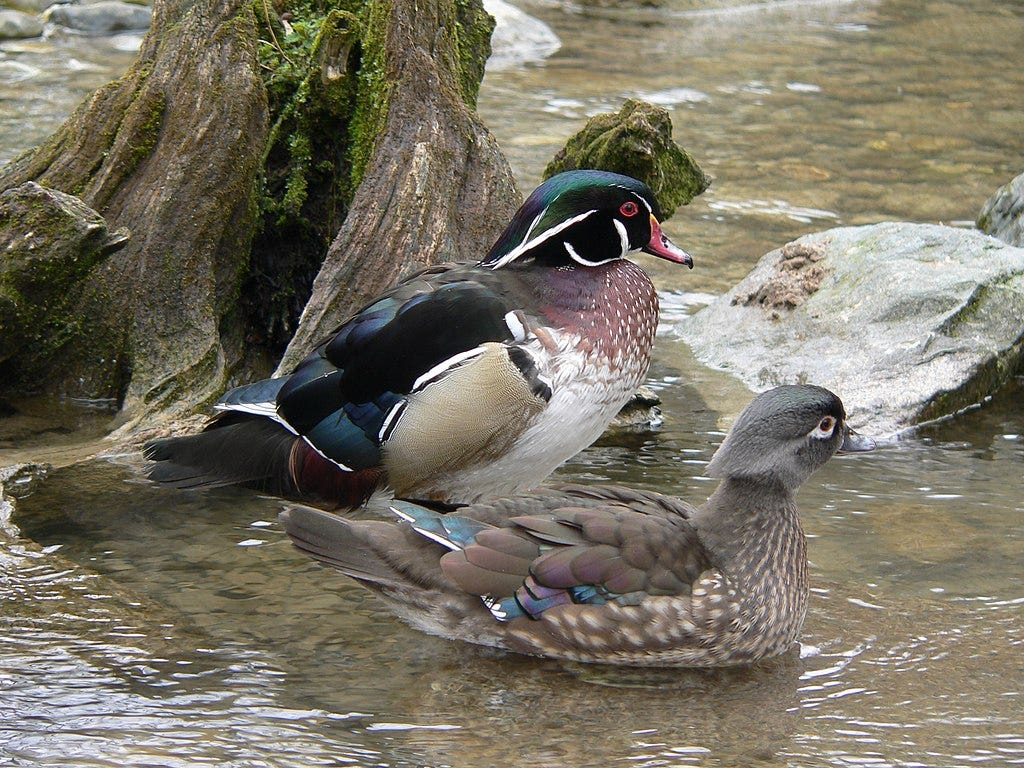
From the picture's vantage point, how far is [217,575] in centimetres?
443

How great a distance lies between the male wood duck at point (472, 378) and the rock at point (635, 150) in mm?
1129

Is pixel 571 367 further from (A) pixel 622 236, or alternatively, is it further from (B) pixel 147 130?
(B) pixel 147 130

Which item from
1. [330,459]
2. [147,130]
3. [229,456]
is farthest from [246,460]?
[147,130]

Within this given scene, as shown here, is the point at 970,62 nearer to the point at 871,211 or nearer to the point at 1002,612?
the point at 871,211

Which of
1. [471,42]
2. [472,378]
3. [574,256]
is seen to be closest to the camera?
[472,378]

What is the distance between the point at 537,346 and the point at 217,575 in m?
1.22

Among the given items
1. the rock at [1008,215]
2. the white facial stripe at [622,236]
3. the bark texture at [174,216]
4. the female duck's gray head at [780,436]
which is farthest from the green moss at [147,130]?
the rock at [1008,215]

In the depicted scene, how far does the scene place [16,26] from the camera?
13344 millimetres

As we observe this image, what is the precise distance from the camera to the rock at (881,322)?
6.18m

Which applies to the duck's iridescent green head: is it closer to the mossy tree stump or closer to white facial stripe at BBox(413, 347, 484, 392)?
white facial stripe at BBox(413, 347, 484, 392)

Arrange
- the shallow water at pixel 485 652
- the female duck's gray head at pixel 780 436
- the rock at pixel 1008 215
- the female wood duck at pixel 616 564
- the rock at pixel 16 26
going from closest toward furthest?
the shallow water at pixel 485 652 < the female wood duck at pixel 616 564 < the female duck's gray head at pixel 780 436 < the rock at pixel 1008 215 < the rock at pixel 16 26

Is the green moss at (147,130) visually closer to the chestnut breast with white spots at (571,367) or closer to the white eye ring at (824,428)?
the chestnut breast with white spots at (571,367)

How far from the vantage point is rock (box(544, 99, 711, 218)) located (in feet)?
19.9

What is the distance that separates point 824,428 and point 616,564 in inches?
30.5
